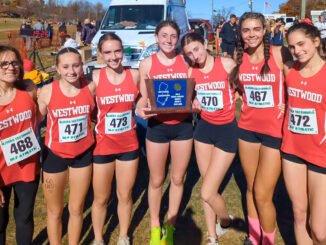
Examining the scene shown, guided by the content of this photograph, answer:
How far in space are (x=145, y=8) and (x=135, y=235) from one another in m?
6.50

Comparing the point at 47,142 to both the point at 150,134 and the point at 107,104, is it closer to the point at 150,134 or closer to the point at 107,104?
the point at 107,104

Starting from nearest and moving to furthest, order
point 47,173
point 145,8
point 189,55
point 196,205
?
point 47,173 → point 189,55 → point 196,205 → point 145,8

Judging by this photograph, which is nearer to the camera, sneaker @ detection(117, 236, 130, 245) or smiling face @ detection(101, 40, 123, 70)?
smiling face @ detection(101, 40, 123, 70)

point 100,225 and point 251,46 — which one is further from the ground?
point 251,46

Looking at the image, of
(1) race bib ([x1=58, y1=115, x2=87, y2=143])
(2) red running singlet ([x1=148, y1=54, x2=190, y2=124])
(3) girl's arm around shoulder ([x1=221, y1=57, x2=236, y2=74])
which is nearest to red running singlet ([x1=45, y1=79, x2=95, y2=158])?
(1) race bib ([x1=58, y1=115, x2=87, y2=143])

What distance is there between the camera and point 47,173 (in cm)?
272

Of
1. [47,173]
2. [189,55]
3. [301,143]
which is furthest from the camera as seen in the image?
[189,55]

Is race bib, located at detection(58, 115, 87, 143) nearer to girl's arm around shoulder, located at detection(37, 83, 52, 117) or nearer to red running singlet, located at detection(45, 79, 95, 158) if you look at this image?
red running singlet, located at detection(45, 79, 95, 158)

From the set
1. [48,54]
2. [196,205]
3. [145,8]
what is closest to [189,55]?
[196,205]

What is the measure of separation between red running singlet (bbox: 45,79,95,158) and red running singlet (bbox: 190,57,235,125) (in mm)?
1026

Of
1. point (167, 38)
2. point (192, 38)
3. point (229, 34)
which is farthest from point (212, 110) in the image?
point (229, 34)

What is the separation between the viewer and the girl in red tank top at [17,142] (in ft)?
8.32

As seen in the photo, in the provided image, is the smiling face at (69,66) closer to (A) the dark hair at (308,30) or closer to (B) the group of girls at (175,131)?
(B) the group of girls at (175,131)

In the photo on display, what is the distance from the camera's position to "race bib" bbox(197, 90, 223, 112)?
9.98ft
